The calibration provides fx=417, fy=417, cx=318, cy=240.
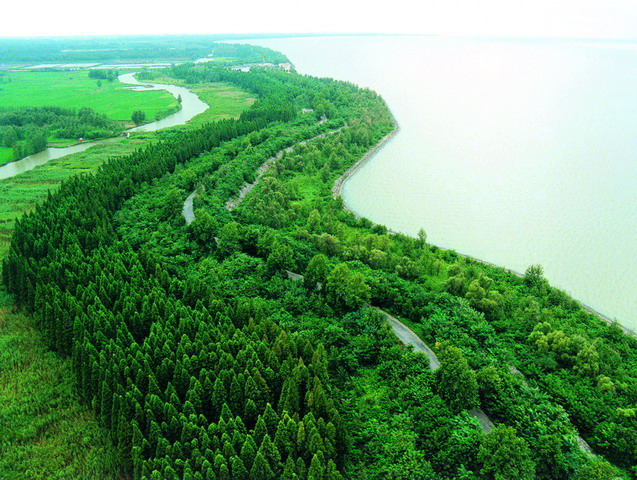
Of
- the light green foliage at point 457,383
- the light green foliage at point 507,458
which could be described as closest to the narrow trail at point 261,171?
the light green foliage at point 457,383

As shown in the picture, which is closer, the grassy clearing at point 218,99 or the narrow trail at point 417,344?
the narrow trail at point 417,344

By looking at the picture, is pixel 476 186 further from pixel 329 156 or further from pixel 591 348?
pixel 591 348

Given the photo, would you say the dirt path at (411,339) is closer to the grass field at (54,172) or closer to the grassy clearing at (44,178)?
the grassy clearing at (44,178)

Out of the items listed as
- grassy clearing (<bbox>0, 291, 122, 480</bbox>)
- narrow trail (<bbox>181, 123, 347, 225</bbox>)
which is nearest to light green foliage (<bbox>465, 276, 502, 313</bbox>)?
grassy clearing (<bbox>0, 291, 122, 480</bbox>)

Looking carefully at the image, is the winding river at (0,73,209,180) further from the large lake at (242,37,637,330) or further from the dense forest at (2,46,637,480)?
the large lake at (242,37,637,330)

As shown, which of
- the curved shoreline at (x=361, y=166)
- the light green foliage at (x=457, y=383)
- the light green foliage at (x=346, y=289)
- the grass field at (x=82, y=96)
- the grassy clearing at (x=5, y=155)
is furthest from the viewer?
the grass field at (x=82, y=96)

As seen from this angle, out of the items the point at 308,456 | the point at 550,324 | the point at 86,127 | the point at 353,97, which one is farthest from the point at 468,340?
the point at 86,127
